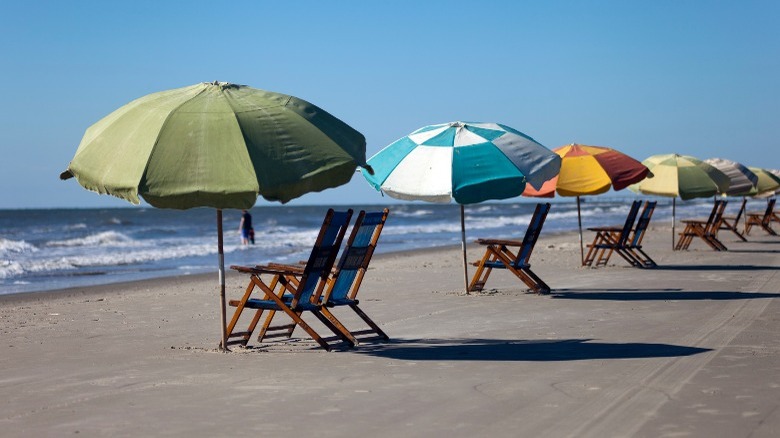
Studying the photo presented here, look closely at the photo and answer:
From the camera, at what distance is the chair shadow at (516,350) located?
797 centimetres

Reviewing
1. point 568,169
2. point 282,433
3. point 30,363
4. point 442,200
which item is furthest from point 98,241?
point 282,433

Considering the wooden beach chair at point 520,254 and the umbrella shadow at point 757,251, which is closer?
the wooden beach chair at point 520,254

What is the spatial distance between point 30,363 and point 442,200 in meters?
5.11

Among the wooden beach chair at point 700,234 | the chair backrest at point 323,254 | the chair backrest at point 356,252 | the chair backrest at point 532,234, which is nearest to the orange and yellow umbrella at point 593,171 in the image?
the chair backrest at point 532,234

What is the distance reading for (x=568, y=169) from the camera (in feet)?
52.0

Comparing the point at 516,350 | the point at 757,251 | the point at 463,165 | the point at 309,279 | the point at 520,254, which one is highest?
the point at 463,165

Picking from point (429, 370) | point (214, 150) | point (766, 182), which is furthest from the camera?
point (766, 182)

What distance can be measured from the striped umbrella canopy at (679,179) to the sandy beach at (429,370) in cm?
649

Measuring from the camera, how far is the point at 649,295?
13.1m

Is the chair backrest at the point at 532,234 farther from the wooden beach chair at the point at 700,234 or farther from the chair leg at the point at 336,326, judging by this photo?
the wooden beach chair at the point at 700,234

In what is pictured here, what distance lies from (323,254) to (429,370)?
4.89 ft

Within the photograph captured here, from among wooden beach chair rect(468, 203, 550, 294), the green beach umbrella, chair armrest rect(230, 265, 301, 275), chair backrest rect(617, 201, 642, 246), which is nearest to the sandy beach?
wooden beach chair rect(468, 203, 550, 294)

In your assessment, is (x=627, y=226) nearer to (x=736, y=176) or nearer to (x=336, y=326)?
(x=736, y=176)

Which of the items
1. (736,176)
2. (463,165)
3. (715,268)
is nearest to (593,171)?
(715,268)
